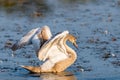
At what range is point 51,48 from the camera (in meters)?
13.5

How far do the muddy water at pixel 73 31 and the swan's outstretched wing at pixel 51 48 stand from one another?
423 millimetres

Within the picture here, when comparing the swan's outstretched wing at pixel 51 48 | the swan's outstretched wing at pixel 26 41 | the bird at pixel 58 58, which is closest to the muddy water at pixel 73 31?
the bird at pixel 58 58

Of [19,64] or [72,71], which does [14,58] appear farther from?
[72,71]

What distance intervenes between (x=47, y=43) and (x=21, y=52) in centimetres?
281

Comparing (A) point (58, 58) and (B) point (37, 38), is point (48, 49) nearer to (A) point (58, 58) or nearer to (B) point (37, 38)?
(B) point (37, 38)

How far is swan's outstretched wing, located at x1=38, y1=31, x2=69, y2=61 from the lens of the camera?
1255 cm

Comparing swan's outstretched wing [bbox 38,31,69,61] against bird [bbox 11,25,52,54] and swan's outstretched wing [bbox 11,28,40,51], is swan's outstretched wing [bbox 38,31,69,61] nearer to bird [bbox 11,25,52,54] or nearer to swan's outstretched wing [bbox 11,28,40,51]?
bird [bbox 11,25,52,54]

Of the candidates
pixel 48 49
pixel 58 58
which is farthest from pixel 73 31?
pixel 48 49

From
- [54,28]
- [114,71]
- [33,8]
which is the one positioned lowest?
[33,8]

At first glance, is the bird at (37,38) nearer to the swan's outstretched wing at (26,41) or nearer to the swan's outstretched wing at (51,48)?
the swan's outstretched wing at (26,41)

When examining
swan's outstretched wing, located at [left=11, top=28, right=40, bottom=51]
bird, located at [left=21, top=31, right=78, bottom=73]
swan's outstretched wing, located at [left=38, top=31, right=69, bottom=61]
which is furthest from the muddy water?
swan's outstretched wing, located at [left=11, top=28, right=40, bottom=51]

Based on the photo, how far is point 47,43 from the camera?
503 inches

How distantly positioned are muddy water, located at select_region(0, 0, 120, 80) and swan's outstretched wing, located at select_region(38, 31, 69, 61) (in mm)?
423

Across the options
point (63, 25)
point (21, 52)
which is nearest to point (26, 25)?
point (63, 25)
